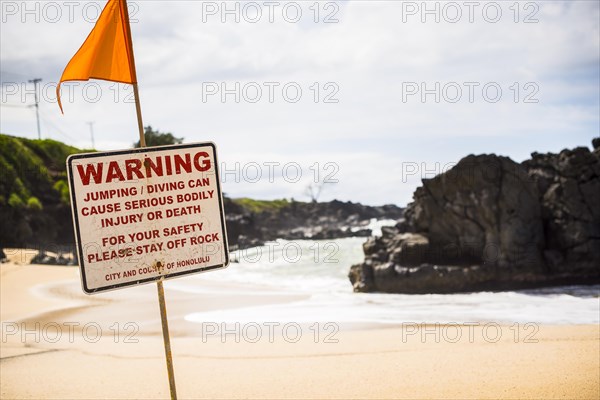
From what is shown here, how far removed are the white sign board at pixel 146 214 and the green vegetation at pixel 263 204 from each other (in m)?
104

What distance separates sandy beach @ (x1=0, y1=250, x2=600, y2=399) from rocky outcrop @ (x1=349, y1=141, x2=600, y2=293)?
8.78 metres

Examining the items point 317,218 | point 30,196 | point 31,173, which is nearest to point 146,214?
point 30,196

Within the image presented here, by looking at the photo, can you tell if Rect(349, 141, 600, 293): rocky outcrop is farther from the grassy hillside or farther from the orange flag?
the grassy hillside

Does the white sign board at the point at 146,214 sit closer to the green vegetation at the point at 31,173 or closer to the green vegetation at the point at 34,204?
the green vegetation at the point at 31,173

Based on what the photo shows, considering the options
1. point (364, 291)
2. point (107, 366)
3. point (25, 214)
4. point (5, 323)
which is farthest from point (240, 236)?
point (107, 366)

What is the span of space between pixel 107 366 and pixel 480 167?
1737cm

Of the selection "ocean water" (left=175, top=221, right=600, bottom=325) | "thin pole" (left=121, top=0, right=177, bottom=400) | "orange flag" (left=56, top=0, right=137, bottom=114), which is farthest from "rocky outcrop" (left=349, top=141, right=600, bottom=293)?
"orange flag" (left=56, top=0, right=137, bottom=114)

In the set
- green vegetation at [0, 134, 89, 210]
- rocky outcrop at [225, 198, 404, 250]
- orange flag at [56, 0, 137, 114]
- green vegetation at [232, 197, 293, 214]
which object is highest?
green vegetation at [0, 134, 89, 210]

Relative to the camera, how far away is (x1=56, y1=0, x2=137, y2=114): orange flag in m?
3.94

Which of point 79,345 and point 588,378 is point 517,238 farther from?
point 79,345

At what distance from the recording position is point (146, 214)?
3.70 meters

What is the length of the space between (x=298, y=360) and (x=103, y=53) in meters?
6.26

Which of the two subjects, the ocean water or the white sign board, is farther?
the ocean water

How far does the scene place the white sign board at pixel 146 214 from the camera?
11.5 feet
